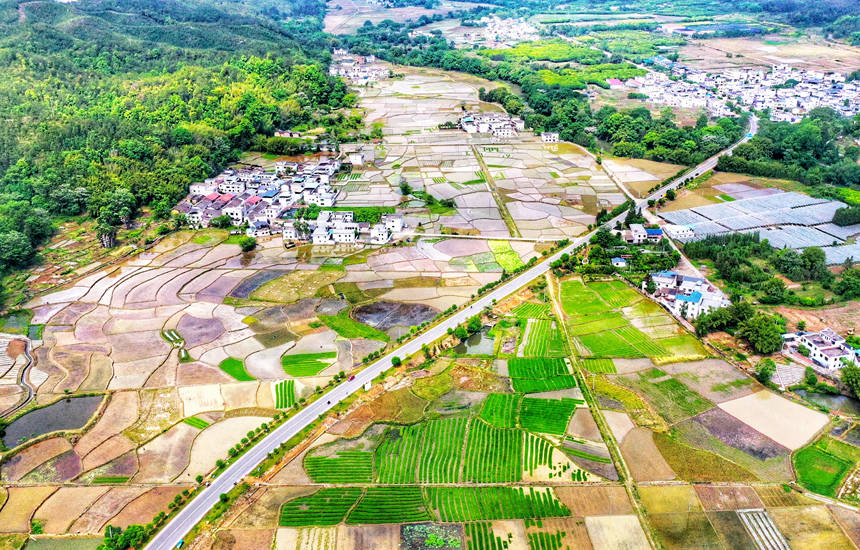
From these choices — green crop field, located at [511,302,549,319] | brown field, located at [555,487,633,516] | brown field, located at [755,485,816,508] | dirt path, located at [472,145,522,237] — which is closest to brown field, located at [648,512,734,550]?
brown field, located at [555,487,633,516]

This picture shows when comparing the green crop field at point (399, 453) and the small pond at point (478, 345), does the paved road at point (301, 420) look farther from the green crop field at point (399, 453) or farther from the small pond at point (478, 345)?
the green crop field at point (399, 453)

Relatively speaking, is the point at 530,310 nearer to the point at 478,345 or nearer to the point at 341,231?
the point at 478,345

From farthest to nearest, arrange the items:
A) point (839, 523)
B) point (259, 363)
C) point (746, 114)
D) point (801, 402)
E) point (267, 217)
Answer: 1. point (746, 114)
2. point (267, 217)
3. point (259, 363)
4. point (801, 402)
5. point (839, 523)

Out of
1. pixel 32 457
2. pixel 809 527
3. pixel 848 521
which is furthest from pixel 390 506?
pixel 848 521

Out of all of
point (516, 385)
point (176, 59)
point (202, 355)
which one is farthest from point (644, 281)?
point (176, 59)

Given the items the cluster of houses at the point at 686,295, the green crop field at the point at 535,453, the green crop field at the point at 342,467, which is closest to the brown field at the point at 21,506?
the green crop field at the point at 342,467

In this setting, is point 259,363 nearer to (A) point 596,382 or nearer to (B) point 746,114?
(A) point 596,382

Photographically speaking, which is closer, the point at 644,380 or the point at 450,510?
the point at 450,510
